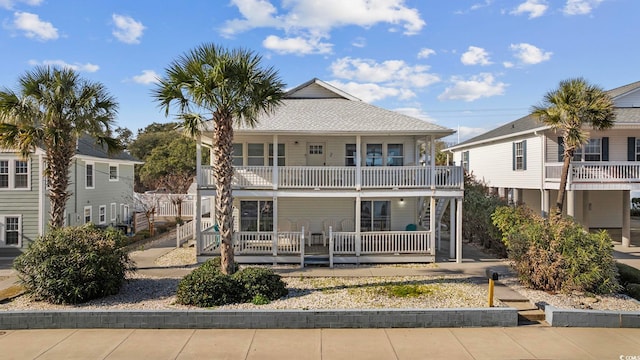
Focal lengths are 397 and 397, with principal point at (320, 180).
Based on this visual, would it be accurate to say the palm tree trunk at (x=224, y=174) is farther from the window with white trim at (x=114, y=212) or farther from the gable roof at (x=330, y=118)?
the window with white trim at (x=114, y=212)

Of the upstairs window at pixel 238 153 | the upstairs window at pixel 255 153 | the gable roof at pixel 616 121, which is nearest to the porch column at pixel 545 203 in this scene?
the gable roof at pixel 616 121

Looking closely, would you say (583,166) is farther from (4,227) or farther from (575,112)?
(4,227)

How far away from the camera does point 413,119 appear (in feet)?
53.7

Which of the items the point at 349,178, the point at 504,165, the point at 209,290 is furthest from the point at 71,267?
the point at 504,165

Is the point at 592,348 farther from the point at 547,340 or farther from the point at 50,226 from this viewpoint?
the point at 50,226

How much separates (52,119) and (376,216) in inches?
491

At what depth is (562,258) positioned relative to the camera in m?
10.7

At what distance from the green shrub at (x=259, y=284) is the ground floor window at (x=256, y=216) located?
6985 millimetres

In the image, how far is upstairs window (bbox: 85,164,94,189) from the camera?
67.2 feet

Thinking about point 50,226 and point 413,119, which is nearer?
point 50,226

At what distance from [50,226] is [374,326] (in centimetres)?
944

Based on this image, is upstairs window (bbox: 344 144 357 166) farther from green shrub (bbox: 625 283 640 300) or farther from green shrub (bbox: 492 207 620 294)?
green shrub (bbox: 625 283 640 300)

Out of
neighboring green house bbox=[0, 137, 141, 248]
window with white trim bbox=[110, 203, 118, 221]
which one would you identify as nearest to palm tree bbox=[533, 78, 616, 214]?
neighboring green house bbox=[0, 137, 141, 248]

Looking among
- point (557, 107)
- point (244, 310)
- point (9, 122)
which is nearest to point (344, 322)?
point (244, 310)
